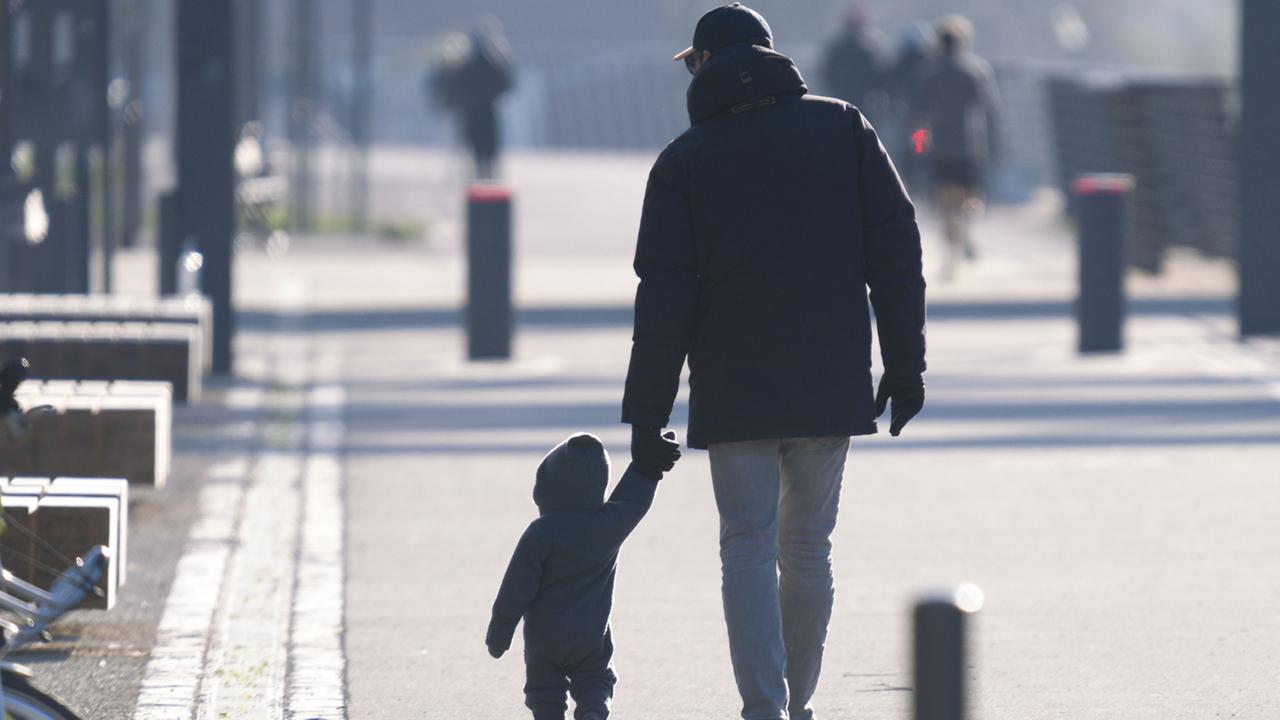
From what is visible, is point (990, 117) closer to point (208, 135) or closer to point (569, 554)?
point (208, 135)

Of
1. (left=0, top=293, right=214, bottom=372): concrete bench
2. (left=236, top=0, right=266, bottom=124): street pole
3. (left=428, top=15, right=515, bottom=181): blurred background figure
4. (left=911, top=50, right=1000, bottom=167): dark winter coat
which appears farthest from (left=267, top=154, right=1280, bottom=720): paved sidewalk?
(left=428, top=15, right=515, bottom=181): blurred background figure

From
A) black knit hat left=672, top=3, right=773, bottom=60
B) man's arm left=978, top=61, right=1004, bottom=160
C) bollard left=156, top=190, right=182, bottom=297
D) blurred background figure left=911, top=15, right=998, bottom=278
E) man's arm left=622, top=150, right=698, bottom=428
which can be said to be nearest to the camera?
man's arm left=622, top=150, right=698, bottom=428

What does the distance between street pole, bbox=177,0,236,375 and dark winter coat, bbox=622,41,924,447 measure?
8.18m

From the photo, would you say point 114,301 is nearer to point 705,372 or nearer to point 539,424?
point 539,424

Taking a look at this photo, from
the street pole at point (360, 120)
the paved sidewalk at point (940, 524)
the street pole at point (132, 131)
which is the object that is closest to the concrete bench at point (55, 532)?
the paved sidewalk at point (940, 524)

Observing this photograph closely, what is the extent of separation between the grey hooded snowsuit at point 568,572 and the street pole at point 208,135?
8149 mm

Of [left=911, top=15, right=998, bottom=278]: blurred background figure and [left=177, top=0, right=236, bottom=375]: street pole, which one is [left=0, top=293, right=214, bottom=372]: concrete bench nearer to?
[left=177, top=0, right=236, bottom=375]: street pole

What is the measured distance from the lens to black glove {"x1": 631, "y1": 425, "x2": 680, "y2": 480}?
18.6ft

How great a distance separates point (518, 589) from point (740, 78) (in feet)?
4.05

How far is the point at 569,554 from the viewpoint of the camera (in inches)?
224

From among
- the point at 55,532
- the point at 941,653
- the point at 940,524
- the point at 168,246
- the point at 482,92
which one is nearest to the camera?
the point at 941,653

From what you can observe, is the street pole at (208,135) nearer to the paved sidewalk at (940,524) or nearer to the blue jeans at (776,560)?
the paved sidewalk at (940,524)

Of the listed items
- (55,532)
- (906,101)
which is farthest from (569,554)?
(906,101)

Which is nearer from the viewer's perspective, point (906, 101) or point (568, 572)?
point (568, 572)
